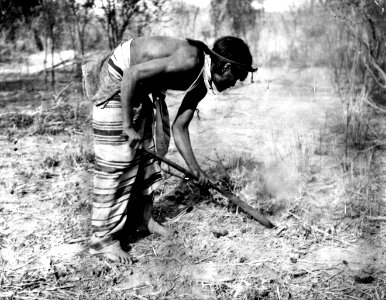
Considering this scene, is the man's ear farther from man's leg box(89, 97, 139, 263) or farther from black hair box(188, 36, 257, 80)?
man's leg box(89, 97, 139, 263)

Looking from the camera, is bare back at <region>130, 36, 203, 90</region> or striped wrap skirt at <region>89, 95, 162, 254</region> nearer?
bare back at <region>130, 36, 203, 90</region>

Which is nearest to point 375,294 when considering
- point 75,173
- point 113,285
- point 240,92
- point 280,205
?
point 280,205

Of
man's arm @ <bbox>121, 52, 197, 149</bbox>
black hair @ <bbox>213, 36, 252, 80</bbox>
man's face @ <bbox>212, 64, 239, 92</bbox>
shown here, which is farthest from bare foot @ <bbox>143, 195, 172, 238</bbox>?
black hair @ <bbox>213, 36, 252, 80</bbox>

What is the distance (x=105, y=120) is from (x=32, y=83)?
536 centimetres

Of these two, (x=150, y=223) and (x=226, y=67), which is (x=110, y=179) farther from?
(x=226, y=67)

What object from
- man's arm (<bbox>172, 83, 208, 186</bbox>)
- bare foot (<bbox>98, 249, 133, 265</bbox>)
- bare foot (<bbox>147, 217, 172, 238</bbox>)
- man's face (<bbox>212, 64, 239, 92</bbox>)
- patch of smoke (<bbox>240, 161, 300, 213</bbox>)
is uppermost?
man's face (<bbox>212, 64, 239, 92</bbox>)

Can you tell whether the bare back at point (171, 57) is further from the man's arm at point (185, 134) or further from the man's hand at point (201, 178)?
the man's hand at point (201, 178)

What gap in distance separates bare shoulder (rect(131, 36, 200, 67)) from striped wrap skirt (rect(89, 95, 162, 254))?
25 centimetres

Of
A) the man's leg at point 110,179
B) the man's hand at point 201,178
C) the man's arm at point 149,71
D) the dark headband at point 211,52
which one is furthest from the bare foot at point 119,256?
the dark headband at point 211,52

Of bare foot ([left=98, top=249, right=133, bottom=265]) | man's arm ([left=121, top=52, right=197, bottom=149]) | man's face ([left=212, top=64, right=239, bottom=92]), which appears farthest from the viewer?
bare foot ([left=98, top=249, right=133, bottom=265])

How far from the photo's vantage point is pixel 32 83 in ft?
23.4

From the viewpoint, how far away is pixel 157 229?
8.80 feet

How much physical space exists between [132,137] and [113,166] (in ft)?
0.70

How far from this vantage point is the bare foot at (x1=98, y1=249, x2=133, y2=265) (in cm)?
241
